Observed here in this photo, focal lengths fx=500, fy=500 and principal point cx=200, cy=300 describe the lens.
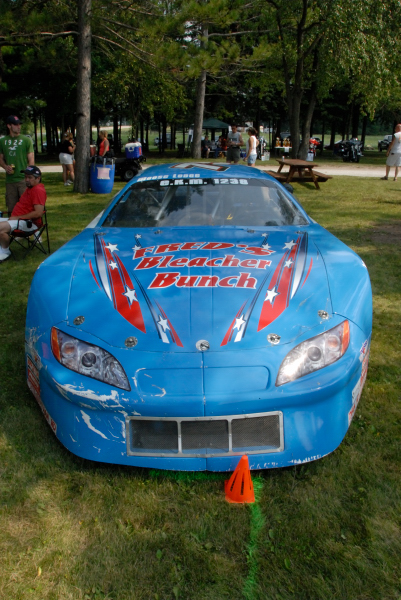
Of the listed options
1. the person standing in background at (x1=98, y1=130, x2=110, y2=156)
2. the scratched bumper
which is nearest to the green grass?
the scratched bumper

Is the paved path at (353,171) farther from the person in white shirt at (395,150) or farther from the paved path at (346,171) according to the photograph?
the person in white shirt at (395,150)

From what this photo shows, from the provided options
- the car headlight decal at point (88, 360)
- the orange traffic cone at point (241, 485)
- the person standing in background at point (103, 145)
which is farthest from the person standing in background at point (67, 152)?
the orange traffic cone at point (241, 485)

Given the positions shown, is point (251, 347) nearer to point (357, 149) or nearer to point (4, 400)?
point (4, 400)

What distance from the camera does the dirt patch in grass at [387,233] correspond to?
24.3 ft

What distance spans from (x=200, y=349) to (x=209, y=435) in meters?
0.40

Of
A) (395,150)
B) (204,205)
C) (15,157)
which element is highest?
(395,150)

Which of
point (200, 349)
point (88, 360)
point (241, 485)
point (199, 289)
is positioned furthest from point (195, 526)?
point (199, 289)

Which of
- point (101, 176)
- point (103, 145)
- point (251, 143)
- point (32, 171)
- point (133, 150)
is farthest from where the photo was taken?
point (133, 150)

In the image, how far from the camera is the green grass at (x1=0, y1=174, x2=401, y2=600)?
1.83 meters

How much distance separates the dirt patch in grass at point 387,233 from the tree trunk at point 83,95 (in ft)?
23.7

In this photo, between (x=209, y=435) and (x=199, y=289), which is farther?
(x=199, y=289)

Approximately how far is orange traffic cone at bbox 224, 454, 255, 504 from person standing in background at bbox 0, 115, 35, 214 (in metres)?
6.24

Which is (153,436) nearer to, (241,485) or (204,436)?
(204,436)

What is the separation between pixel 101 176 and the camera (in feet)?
39.5
